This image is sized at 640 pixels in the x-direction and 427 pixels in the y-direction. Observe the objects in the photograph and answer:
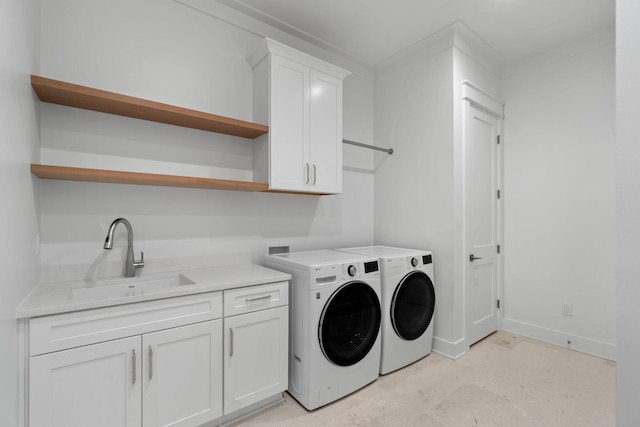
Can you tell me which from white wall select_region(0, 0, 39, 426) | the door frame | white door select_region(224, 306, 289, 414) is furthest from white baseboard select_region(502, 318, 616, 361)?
white wall select_region(0, 0, 39, 426)

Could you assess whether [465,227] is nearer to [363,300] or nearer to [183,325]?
[363,300]

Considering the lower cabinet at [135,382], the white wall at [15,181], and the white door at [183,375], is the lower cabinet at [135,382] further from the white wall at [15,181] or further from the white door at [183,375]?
the white wall at [15,181]

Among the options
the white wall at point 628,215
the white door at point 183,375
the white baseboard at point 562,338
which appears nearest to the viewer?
the white wall at point 628,215

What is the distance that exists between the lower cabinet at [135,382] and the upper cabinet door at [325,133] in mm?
1360

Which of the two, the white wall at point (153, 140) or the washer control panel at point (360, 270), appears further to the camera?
the washer control panel at point (360, 270)

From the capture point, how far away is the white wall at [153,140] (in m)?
1.78

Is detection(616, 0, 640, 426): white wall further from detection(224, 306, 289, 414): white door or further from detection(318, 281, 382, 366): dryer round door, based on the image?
detection(224, 306, 289, 414): white door

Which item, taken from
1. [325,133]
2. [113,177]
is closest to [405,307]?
[325,133]

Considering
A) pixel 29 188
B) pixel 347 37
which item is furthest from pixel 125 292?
pixel 347 37

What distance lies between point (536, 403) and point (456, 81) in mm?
2493

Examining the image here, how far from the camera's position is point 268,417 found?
6.14 ft

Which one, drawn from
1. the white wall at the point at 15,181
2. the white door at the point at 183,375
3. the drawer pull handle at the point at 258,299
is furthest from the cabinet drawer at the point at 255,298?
Answer: the white wall at the point at 15,181

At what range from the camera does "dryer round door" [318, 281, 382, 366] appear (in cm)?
198

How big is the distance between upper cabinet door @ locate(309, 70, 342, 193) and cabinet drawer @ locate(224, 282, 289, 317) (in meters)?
0.88
